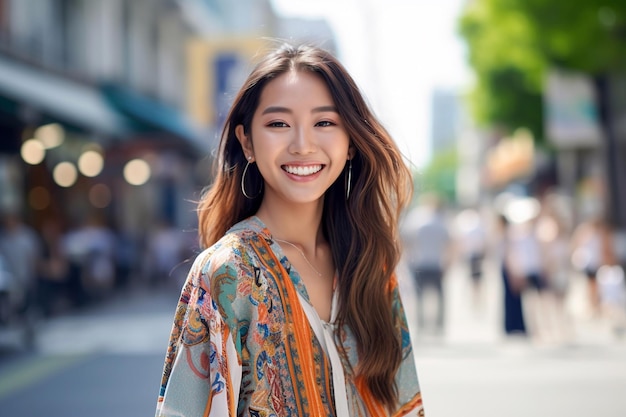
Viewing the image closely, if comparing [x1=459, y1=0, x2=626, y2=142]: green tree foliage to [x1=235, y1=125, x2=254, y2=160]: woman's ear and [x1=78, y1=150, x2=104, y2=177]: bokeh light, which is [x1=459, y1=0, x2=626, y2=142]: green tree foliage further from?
[x1=235, y1=125, x2=254, y2=160]: woman's ear

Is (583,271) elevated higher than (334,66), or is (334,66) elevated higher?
(334,66)

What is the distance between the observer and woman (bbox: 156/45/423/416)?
2.01 meters

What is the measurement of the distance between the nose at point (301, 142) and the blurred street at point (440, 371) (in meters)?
2.56

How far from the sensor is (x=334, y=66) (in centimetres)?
234

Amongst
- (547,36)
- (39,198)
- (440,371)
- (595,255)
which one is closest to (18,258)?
(440,371)

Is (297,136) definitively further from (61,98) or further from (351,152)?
(61,98)

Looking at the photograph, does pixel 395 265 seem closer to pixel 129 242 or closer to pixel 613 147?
pixel 129 242

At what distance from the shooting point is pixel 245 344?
6.70 feet

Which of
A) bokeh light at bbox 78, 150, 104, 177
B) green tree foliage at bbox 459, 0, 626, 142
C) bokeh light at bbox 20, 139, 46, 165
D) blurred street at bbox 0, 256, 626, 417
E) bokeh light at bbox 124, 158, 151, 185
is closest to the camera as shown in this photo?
blurred street at bbox 0, 256, 626, 417

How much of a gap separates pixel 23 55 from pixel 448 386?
446 inches

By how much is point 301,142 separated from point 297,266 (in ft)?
1.01

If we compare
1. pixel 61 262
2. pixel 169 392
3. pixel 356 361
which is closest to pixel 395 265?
pixel 356 361

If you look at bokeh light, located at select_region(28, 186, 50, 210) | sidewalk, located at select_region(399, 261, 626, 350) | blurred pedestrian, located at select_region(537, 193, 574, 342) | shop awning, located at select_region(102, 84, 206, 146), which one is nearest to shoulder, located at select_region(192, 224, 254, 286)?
sidewalk, located at select_region(399, 261, 626, 350)

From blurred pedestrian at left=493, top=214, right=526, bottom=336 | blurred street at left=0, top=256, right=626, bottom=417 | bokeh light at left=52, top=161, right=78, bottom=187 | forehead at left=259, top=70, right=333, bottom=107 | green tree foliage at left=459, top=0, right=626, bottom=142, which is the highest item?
green tree foliage at left=459, top=0, right=626, bottom=142
